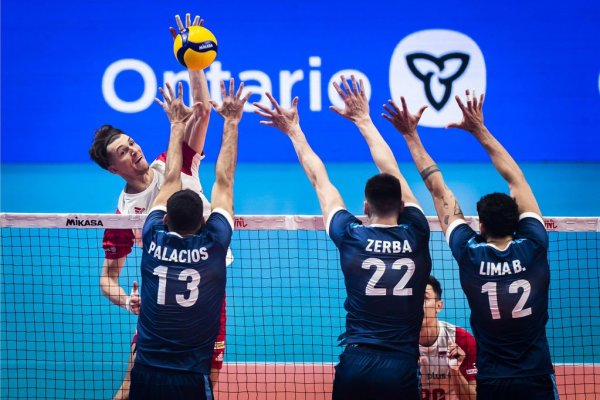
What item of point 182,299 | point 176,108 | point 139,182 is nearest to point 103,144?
point 139,182

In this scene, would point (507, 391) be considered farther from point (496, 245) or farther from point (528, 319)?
point (496, 245)

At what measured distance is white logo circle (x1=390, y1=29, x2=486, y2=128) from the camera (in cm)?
1814

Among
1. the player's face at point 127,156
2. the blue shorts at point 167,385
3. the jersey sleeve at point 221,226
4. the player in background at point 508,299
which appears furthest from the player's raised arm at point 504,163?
the player's face at point 127,156

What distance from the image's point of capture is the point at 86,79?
19.1 meters

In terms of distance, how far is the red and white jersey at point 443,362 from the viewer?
274 inches

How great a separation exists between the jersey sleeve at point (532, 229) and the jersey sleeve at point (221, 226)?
80.8 inches

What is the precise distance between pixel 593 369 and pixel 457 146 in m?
11.2

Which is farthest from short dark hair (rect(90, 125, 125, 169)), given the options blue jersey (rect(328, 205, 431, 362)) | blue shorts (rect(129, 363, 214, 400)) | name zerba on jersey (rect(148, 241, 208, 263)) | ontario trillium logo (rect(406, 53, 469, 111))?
ontario trillium logo (rect(406, 53, 469, 111))

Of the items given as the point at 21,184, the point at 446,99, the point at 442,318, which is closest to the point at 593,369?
the point at 442,318

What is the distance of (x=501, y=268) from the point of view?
5598 mm

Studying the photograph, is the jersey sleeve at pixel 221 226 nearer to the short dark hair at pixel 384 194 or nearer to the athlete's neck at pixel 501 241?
the short dark hair at pixel 384 194

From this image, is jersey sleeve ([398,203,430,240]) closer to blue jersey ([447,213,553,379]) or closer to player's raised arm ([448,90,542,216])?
blue jersey ([447,213,553,379])

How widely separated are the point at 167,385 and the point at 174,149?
1896 millimetres

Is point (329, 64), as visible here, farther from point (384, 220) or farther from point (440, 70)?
point (384, 220)
